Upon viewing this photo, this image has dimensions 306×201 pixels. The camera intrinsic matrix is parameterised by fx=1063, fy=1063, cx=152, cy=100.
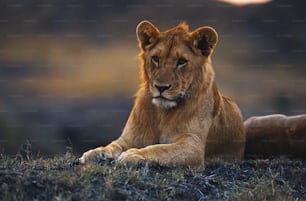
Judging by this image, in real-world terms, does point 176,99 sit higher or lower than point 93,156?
higher

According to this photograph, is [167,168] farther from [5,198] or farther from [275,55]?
[275,55]

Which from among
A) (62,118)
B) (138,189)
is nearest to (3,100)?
(62,118)

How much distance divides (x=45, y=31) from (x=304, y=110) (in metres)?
3.26

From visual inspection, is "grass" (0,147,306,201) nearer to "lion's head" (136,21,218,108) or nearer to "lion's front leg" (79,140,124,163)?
"lion's front leg" (79,140,124,163)

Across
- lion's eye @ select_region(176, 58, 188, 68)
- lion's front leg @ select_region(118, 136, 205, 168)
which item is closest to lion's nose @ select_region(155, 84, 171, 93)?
lion's eye @ select_region(176, 58, 188, 68)

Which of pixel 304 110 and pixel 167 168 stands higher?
pixel 167 168

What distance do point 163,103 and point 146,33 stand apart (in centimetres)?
57

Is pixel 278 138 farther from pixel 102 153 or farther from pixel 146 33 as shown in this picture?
pixel 102 153

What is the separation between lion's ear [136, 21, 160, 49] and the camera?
7090mm

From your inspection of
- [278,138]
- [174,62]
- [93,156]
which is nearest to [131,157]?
[93,156]

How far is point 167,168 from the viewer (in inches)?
253

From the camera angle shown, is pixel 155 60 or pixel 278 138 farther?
pixel 278 138

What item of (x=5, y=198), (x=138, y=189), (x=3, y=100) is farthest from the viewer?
(x=3, y=100)

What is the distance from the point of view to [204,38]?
707 centimetres
